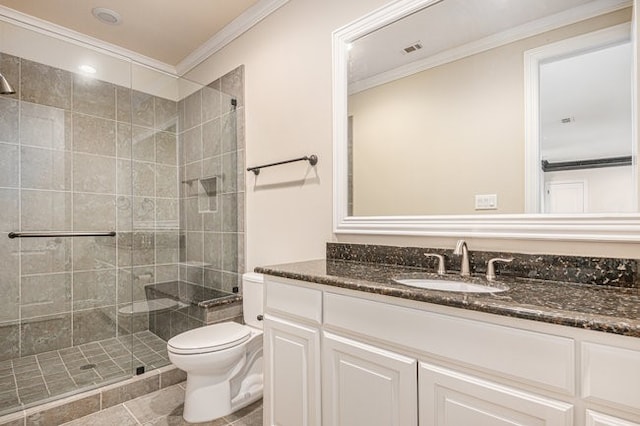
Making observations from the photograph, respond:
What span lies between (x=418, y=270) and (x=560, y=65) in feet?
3.11

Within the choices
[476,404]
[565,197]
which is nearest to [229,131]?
[565,197]

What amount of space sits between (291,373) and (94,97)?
106 inches

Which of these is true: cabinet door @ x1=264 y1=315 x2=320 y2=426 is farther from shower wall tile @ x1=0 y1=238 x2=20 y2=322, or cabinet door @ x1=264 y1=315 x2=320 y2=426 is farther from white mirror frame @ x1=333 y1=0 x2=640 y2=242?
shower wall tile @ x1=0 y1=238 x2=20 y2=322

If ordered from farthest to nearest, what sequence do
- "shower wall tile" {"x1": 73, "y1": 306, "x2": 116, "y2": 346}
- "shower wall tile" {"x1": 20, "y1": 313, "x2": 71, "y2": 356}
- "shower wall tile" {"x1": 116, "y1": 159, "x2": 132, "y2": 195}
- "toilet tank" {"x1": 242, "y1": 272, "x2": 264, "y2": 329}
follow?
"shower wall tile" {"x1": 116, "y1": 159, "x2": 132, "y2": 195} → "shower wall tile" {"x1": 73, "y1": 306, "x2": 116, "y2": 346} → "shower wall tile" {"x1": 20, "y1": 313, "x2": 71, "y2": 356} → "toilet tank" {"x1": 242, "y1": 272, "x2": 264, "y2": 329}

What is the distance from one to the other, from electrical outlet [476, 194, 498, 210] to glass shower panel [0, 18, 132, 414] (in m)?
2.33

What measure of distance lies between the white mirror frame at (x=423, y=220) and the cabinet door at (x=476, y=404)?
0.61 metres

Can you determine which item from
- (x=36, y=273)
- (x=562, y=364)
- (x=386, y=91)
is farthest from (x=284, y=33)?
(x=36, y=273)

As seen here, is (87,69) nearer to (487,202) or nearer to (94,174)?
(94,174)

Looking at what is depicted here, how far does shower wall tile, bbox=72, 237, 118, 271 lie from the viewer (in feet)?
8.50

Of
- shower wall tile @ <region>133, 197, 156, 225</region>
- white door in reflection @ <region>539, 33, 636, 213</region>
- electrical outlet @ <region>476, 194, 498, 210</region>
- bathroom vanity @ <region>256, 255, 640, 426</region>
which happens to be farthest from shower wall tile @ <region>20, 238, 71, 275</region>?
white door in reflection @ <region>539, 33, 636, 213</region>

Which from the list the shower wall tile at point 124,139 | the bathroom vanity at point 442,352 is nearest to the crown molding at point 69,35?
the shower wall tile at point 124,139

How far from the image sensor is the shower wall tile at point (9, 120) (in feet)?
7.39

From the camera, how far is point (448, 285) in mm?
1248

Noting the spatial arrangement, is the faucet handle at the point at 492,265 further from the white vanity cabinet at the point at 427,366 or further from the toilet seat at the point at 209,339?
the toilet seat at the point at 209,339
